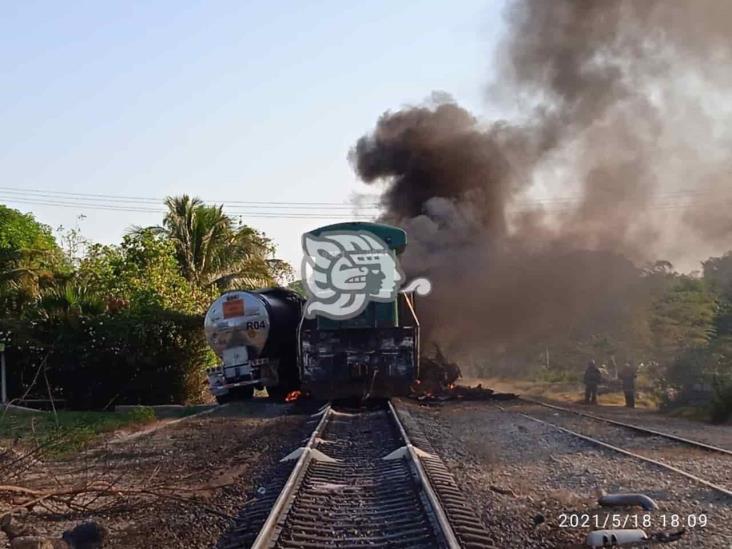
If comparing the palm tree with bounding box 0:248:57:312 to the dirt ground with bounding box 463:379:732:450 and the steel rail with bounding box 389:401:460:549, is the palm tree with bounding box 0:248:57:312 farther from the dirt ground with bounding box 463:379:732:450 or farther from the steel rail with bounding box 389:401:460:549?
the steel rail with bounding box 389:401:460:549

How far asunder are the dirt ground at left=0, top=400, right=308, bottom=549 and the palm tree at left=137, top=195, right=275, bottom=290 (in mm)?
15413

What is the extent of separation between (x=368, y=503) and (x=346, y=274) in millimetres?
10887

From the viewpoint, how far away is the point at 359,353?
17531mm

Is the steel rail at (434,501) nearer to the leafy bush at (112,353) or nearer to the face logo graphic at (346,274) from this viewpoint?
the face logo graphic at (346,274)

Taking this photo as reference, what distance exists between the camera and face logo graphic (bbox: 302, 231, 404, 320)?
58.3 ft

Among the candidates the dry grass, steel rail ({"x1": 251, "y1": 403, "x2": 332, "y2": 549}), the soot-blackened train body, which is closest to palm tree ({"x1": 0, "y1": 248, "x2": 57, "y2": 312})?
the soot-blackened train body

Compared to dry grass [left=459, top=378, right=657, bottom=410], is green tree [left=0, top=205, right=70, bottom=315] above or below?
above

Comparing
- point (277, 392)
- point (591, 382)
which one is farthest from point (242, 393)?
point (591, 382)

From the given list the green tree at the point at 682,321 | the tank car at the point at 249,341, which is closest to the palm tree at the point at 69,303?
the tank car at the point at 249,341

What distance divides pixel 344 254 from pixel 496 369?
20.1m

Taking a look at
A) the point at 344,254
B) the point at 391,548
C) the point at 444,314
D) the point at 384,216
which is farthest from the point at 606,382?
the point at 391,548

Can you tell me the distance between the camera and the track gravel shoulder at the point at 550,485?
633 centimetres

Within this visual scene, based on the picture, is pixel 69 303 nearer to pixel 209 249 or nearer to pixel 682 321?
pixel 209 249

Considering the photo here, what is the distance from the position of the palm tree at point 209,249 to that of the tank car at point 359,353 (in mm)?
14475
